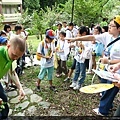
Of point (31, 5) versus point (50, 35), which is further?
point (31, 5)

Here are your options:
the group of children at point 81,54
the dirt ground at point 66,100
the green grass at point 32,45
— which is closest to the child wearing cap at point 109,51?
the group of children at point 81,54

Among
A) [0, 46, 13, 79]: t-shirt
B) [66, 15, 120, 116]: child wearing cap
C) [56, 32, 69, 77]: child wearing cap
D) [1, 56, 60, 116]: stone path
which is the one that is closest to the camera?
[0, 46, 13, 79]: t-shirt

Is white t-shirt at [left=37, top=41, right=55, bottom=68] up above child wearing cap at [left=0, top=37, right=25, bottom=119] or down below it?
below

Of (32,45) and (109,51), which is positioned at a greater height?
(109,51)

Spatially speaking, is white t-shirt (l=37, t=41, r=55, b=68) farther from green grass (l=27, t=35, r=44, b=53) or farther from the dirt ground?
green grass (l=27, t=35, r=44, b=53)

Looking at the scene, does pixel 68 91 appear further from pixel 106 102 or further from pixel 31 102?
pixel 106 102

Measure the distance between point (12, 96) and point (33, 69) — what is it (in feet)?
6.21

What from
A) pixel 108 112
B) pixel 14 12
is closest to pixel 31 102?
pixel 108 112

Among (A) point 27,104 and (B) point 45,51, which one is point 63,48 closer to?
(B) point 45,51

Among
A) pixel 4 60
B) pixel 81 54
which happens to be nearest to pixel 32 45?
pixel 81 54

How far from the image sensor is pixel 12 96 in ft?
14.1

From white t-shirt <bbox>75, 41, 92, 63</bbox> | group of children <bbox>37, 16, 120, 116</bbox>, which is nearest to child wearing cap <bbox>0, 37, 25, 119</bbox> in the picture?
group of children <bbox>37, 16, 120, 116</bbox>

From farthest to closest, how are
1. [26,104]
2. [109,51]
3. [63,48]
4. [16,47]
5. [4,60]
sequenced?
[63,48] → [26,104] → [109,51] → [4,60] → [16,47]

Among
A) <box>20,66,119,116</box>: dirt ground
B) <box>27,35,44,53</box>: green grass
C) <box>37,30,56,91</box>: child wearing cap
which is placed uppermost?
<box>37,30,56,91</box>: child wearing cap
